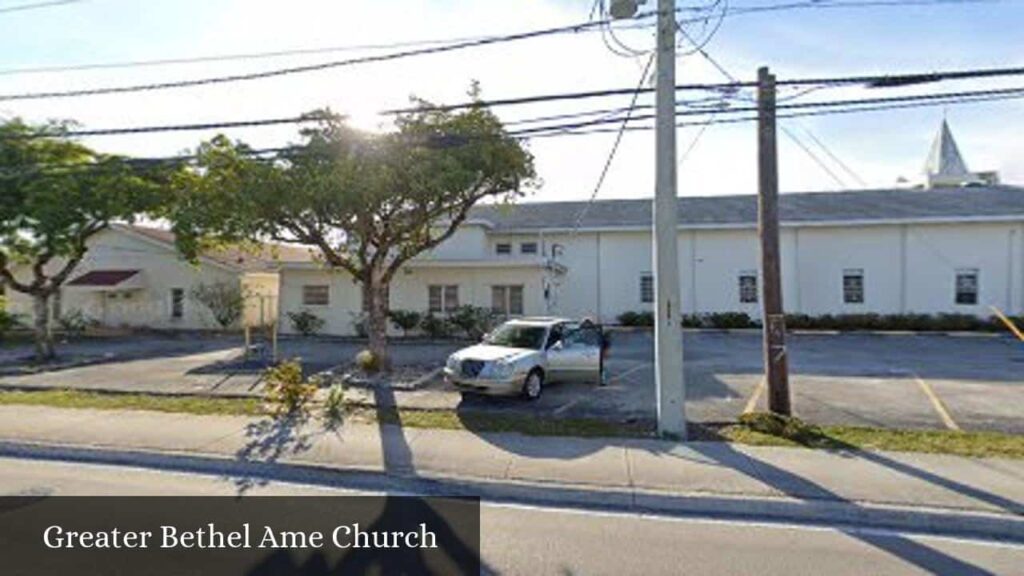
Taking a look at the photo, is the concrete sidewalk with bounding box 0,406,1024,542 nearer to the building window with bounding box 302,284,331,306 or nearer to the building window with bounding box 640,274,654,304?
the building window with bounding box 302,284,331,306

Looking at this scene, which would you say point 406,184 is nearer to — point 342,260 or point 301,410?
point 342,260

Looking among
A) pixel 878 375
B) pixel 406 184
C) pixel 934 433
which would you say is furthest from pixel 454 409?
pixel 878 375

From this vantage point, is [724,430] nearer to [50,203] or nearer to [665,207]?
[665,207]

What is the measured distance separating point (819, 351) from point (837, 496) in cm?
1430

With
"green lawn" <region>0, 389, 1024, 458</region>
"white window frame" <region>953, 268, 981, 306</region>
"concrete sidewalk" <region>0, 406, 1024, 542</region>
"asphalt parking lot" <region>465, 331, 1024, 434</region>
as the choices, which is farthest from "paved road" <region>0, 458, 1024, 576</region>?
"white window frame" <region>953, 268, 981, 306</region>

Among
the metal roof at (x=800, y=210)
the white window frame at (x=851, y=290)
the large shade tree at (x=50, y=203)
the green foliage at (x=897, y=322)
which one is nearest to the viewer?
the large shade tree at (x=50, y=203)

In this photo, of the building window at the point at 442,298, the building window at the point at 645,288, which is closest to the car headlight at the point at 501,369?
the building window at the point at 442,298

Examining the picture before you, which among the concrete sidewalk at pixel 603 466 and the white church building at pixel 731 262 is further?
the white church building at pixel 731 262

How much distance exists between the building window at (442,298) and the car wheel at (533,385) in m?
12.8

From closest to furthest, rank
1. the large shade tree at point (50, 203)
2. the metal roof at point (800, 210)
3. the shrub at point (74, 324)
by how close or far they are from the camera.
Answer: the large shade tree at point (50, 203)
the metal roof at point (800, 210)
the shrub at point (74, 324)

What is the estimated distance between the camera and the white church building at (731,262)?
83.6ft

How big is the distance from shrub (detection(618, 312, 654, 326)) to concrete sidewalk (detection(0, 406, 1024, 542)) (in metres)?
18.9

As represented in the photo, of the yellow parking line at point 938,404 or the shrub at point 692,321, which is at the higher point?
the shrub at point 692,321

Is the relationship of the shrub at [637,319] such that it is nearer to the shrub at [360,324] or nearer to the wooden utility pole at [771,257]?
the shrub at [360,324]
